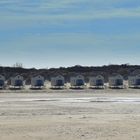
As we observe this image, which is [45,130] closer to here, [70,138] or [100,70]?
[70,138]

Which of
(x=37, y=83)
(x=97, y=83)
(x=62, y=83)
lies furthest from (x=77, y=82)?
(x=37, y=83)

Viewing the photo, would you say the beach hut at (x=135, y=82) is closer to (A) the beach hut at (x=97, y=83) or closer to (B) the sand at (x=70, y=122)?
(A) the beach hut at (x=97, y=83)

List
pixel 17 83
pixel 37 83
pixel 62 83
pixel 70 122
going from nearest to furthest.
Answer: pixel 70 122
pixel 17 83
pixel 37 83
pixel 62 83

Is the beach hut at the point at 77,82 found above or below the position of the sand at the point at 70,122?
above

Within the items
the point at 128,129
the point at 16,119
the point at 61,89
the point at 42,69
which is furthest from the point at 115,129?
the point at 42,69

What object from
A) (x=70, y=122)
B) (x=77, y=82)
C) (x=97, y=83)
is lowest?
(x=70, y=122)

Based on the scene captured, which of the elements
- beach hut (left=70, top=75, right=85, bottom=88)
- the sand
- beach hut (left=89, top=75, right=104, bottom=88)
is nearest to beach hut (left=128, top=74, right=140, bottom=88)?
beach hut (left=89, top=75, right=104, bottom=88)

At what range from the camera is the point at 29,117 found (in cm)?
2808

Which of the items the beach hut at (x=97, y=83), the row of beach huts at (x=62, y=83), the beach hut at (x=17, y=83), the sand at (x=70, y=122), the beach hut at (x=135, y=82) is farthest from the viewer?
the beach hut at (x=135, y=82)

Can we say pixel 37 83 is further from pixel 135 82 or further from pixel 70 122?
pixel 70 122

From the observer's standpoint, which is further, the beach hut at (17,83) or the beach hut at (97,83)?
the beach hut at (97,83)

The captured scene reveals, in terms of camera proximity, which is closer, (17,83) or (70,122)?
(70,122)

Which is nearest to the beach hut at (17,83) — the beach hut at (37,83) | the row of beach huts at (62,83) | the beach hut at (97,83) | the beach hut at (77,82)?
the row of beach huts at (62,83)

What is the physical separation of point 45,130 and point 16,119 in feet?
14.4
